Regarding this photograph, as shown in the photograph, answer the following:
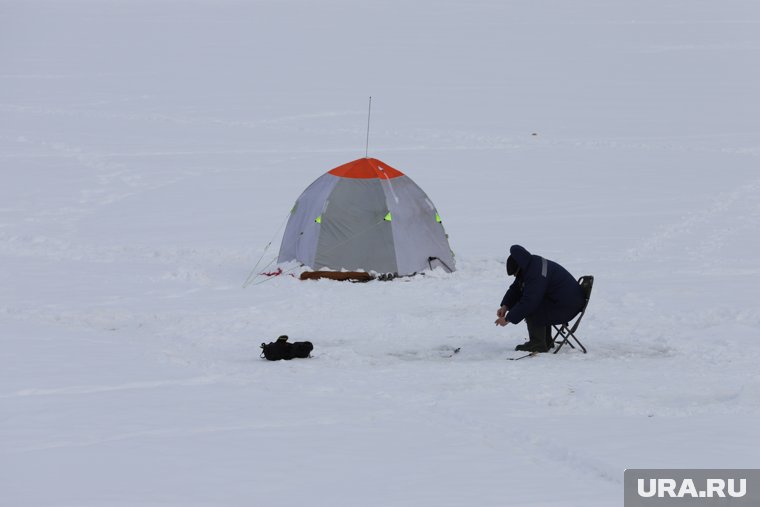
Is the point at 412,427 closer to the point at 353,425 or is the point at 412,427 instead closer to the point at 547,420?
the point at 353,425

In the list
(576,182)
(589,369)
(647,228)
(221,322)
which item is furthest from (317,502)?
(576,182)

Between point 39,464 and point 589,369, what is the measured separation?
509 centimetres

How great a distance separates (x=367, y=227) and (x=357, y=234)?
0.53ft

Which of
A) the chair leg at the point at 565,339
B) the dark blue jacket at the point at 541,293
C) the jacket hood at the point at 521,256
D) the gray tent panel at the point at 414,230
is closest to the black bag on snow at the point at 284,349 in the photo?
the dark blue jacket at the point at 541,293

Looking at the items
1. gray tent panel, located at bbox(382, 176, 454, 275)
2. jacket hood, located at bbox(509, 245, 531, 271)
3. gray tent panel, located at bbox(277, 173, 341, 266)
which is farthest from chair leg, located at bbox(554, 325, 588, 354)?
gray tent panel, located at bbox(277, 173, 341, 266)

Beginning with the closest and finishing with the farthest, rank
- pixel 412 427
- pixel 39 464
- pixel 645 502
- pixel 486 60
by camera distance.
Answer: pixel 645 502 < pixel 39 464 < pixel 412 427 < pixel 486 60

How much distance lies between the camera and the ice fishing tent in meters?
14.5

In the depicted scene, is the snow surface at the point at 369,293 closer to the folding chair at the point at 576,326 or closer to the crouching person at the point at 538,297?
→ the folding chair at the point at 576,326

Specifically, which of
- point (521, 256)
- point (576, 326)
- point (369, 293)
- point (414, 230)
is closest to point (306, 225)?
point (414, 230)

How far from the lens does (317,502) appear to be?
670cm

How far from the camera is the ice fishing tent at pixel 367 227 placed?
571 inches
